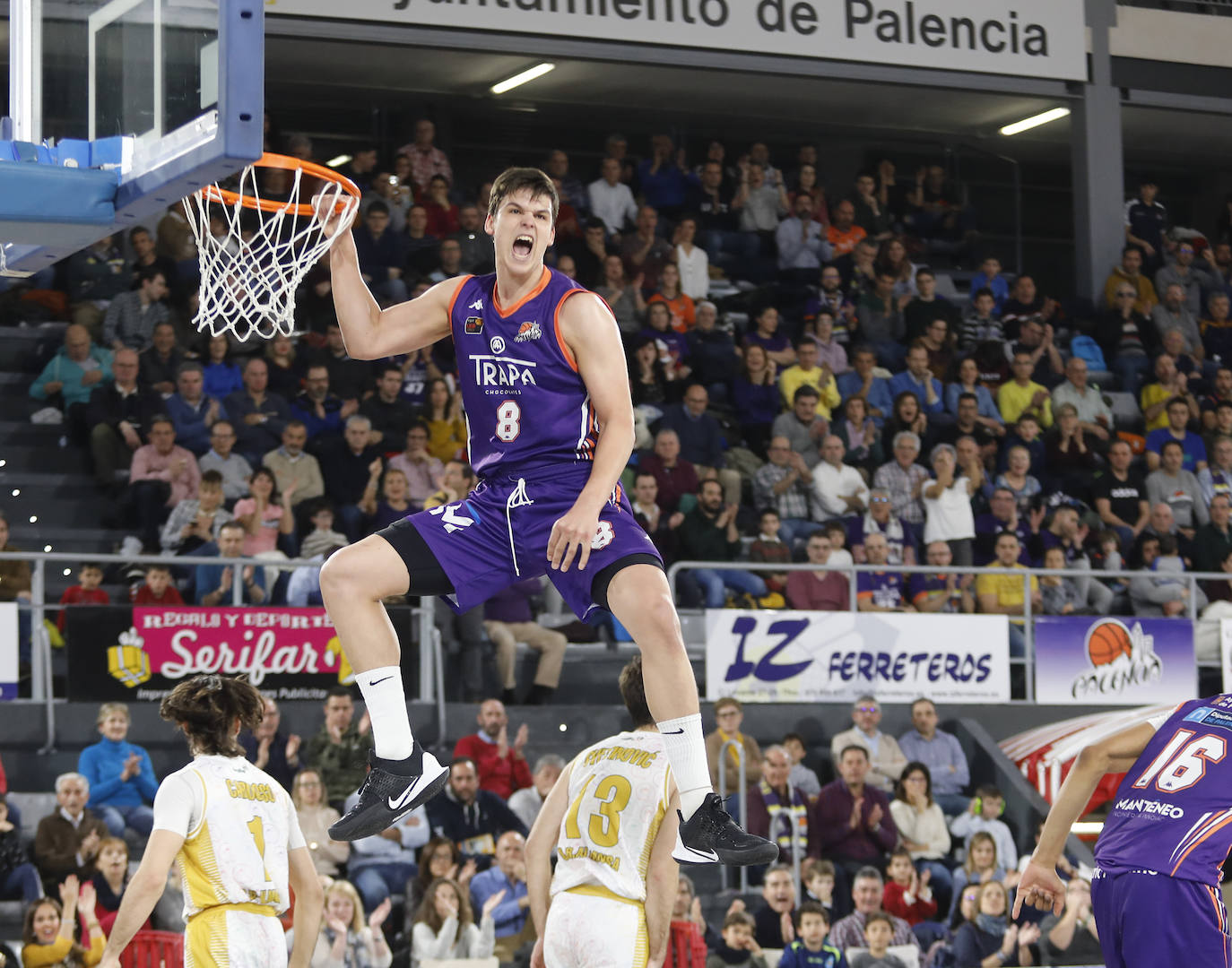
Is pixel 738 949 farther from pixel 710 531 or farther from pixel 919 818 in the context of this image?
pixel 710 531

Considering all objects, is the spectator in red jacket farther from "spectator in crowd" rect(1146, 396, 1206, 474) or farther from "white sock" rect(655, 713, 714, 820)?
"spectator in crowd" rect(1146, 396, 1206, 474)

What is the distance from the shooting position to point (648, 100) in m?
19.3

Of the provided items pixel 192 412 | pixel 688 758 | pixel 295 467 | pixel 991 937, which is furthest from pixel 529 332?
pixel 192 412

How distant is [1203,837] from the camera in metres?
5.94

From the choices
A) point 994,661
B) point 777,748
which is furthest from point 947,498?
point 777,748

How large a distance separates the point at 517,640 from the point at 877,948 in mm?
3359

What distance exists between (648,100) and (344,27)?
15.0ft

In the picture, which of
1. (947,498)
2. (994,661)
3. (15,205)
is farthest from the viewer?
(947,498)

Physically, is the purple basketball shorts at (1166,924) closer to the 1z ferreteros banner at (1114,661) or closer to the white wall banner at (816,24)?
the 1z ferreteros banner at (1114,661)

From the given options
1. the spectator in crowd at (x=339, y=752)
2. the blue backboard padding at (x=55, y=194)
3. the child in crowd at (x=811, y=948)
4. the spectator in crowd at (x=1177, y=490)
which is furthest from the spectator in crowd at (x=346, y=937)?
the spectator in crowd at (x=1177, y=490)

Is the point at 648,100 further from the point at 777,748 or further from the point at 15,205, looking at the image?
the point at 15,205

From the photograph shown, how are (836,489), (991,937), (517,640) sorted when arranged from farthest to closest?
(836,489) < (517,640) < (991,937)

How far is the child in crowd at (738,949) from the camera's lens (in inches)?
419

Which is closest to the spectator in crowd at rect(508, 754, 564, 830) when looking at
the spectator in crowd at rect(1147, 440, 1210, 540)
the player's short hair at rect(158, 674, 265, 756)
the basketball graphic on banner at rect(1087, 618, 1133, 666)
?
the basketball graphic on banner at rect(1087, 618, 1133, 666)
